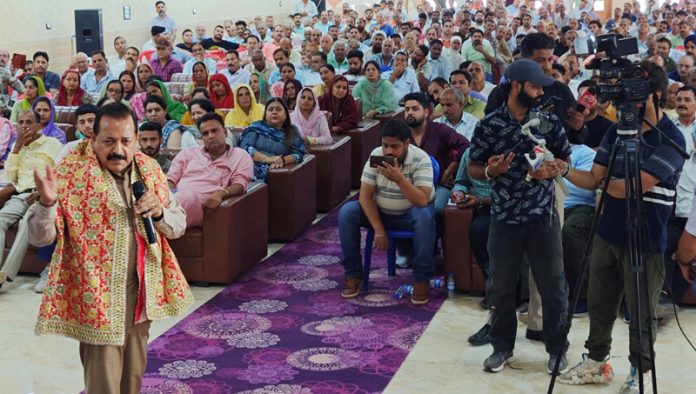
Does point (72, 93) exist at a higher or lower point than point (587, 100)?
lower

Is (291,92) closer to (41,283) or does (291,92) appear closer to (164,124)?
(164,124)

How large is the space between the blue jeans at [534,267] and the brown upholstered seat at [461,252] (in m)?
1.15

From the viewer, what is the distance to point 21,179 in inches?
254

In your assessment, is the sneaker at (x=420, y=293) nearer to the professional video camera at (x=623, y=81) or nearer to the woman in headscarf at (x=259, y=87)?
the professional video camera at (x=623, y=81)

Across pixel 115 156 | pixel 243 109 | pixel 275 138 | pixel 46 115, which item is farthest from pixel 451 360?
pixel 243 109

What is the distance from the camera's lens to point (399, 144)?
18.6 ft

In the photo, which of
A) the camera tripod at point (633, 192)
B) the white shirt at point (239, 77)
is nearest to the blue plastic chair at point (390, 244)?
the camera tripod at point (633, 192)

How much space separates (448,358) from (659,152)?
1.50 metres

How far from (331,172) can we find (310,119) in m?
0.50

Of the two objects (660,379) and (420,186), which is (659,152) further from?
(420,186)

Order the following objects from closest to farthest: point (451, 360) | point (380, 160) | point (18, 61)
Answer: point (451, 360) < point (380, 160) < point (18, 61)

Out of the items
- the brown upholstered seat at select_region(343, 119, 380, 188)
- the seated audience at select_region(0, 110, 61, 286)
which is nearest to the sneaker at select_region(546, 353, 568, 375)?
the seated audience at select_region(0, 110, 61, 286)

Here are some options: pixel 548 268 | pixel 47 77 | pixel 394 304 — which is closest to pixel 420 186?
pixel 394 304

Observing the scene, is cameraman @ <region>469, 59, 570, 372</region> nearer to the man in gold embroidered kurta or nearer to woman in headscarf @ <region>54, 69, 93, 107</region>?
the man in gold embroidered kurta
